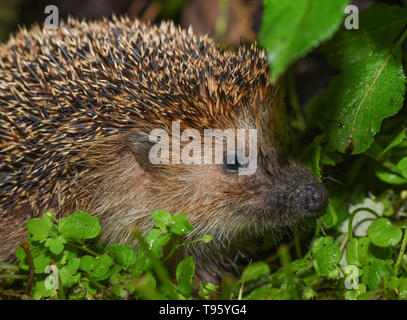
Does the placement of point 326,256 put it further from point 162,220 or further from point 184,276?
point 162,220

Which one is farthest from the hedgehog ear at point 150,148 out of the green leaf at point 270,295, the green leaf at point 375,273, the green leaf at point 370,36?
the green leaf at point 375,273

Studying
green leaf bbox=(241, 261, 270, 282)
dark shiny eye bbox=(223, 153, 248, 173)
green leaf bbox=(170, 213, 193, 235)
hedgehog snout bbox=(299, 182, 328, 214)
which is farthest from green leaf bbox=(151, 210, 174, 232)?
hedgehog snout bbox=(299, 182, 328, 214)

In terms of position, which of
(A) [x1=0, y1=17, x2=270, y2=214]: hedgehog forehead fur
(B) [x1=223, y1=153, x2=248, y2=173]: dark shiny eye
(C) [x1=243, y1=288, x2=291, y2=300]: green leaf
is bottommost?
(C) [x1=243, y1=288, x2=291, y2=300]: green leaf

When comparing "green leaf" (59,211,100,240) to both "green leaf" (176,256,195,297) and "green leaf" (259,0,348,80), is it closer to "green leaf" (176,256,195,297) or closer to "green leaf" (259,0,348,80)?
"green leaf" (176,256,195,297)

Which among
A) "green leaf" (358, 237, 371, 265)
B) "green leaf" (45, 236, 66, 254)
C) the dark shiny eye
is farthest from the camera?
the dark shiny eye

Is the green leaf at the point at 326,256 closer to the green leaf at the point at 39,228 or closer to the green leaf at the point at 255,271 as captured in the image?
the green leaf at the point at 255,271

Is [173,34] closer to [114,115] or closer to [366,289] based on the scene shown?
[114,115]

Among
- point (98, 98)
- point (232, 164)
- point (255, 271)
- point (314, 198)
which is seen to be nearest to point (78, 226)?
point (98, 98)

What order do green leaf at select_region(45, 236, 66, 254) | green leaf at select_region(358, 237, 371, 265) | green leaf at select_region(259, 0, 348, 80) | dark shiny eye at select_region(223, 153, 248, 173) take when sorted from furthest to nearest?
1. dark shiny eye at select_region(223, 153, 248, 173)
2. green leaf at select_region(358, 237, 371, 265)
3. green leaf at select_region(45, 236, 66, 254)
4. green leaf at select_region(259, 0, 348, 80)
